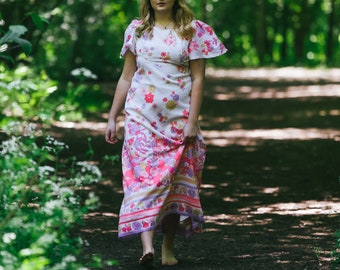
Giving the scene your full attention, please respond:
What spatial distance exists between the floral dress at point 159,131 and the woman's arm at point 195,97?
0.04m

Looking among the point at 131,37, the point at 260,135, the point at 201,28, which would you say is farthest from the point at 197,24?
the point at 260,135

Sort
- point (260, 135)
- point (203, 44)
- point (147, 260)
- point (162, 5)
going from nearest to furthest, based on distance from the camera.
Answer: point (147, 260), point (162, 5), point (203, 44), point (260, 135)

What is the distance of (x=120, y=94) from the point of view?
656 cm

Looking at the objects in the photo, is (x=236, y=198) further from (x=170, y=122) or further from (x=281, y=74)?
(x=281, y=74)

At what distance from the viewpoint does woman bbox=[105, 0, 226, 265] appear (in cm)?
624

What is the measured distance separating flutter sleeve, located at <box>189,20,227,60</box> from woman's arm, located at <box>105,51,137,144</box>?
0.47 m

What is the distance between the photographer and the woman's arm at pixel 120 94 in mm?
6523

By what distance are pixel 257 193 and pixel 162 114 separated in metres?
4.12

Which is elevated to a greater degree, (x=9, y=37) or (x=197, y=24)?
(x=9, y=37)

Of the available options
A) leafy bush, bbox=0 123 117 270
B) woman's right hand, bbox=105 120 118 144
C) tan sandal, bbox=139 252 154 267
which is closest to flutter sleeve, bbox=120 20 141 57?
woman's right hand, bbox=105 120 118 144

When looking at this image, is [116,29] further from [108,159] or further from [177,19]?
[177,19]

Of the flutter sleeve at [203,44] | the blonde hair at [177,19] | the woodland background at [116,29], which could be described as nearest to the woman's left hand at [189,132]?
the flutter sleeve at [203,44]

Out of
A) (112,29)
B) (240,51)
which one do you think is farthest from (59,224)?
(240,51)

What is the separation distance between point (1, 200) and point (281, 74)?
3472 cm
